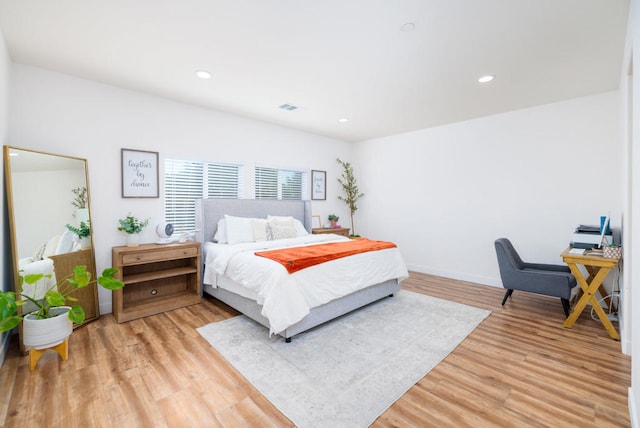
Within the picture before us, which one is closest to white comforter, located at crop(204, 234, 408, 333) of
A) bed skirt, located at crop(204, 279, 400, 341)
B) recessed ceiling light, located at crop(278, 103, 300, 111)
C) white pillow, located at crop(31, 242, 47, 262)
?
bed skirt, located at crop(204, 279, 400, 341)

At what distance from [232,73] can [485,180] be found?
3.88 m

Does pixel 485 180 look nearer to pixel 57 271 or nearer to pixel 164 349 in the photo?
pixel 164 349

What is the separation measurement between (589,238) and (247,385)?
377cm

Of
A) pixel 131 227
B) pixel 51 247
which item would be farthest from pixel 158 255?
pixel 51 247

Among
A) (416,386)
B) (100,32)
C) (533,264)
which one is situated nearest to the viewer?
(416,386)

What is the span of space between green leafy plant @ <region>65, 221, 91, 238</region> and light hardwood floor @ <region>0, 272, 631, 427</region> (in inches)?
37.8

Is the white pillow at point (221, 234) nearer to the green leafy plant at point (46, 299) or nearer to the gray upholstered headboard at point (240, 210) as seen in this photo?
the gray upholstered headboard at point (240, 210)

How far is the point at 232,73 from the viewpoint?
295cm

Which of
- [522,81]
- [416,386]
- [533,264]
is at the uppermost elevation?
[522,81]

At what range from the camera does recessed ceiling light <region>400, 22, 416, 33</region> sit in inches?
83.6

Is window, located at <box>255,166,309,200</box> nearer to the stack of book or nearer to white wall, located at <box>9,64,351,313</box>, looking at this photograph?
white wall, located at <box>9,64,351,313</box>

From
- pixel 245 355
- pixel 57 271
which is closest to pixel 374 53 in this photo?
pixel 245 355

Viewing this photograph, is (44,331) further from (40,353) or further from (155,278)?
(155,278)

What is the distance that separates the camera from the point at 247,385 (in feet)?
6.54
